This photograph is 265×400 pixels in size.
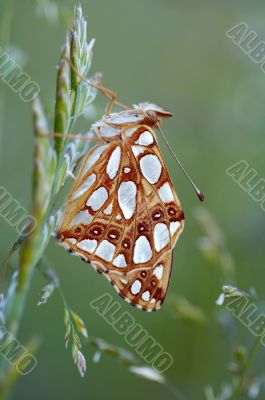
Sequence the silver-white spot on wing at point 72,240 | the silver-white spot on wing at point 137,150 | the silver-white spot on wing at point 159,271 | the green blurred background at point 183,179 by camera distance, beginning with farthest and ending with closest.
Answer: the green blurred background at point 183,179 < the silver-white spot on wing at point 137,150 < the silver-white spot on wing at point 159,271 < the silver-white spot on wing at point 72,240

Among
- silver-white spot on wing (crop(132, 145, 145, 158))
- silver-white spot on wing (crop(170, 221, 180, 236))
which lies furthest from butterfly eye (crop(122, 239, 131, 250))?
silver-white spot on wing (crop(132, 145, 145, 158))

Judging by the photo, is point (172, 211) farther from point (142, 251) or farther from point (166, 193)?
point (142, 251)

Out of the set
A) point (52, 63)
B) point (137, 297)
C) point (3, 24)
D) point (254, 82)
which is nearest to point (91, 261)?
point (137, 297)

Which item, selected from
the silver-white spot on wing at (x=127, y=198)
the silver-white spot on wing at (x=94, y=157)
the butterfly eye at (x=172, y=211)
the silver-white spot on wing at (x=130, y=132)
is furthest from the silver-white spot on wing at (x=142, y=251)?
the silver-white spot on wing at (x=130, y=132)

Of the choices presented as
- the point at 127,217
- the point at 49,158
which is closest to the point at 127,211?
the point at 127,217

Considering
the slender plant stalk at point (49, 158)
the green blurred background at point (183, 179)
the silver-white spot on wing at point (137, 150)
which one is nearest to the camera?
the slender plant stalk at point (49, 158)

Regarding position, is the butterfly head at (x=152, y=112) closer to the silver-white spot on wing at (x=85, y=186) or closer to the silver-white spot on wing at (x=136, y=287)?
the silver-white spot on wing at (x=85, y=186)
